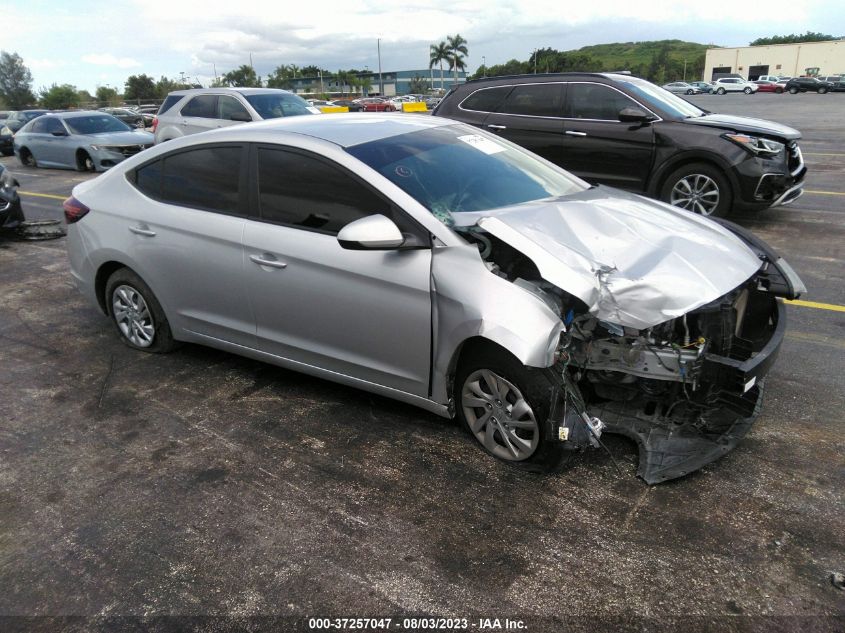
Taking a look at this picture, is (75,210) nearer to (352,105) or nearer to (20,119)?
(20,119)

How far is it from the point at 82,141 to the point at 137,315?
42.0 feet

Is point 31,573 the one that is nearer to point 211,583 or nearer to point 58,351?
point 211,583

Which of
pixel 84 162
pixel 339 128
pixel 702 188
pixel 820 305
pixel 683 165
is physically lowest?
pixel 820 305

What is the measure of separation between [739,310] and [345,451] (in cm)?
216

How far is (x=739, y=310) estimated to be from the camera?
10.7 feet

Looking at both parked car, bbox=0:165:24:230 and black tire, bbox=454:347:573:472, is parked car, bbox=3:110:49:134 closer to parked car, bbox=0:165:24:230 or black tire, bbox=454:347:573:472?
parked car, bbox=0:165:24:230

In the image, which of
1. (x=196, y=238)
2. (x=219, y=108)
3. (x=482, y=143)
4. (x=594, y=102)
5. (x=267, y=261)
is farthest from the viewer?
(x=219, y=108)

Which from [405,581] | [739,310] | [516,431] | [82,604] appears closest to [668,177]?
[739,310]

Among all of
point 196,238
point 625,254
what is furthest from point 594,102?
point 196,238

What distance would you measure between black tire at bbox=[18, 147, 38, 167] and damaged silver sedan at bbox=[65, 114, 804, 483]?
16.0 meters

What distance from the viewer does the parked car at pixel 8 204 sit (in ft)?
28.5

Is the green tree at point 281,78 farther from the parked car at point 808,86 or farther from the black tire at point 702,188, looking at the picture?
the black tire at point 702,188

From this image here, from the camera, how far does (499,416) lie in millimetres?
3137

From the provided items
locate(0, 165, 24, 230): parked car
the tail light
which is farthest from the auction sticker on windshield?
locate(0, 165, 24, 230): parked car
